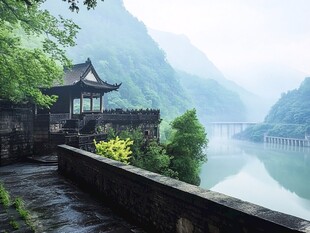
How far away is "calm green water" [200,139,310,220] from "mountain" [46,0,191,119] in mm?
23336

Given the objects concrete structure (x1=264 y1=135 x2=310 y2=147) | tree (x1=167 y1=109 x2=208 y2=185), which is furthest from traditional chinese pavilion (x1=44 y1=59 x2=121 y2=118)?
concrete structure (x1=264 y1=135 x2=310 y2=147)

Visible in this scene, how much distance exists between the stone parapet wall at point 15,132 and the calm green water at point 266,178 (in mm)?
22779

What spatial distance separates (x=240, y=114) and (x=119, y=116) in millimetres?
133986

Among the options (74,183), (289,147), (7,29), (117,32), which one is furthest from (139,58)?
(74,183)

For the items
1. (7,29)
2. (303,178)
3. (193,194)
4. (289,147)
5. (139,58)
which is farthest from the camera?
(139,58)

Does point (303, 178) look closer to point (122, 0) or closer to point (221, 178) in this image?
point (221, 178)

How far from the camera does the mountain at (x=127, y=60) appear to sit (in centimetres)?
7250

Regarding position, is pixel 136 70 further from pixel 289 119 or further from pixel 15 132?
pixel 15 132

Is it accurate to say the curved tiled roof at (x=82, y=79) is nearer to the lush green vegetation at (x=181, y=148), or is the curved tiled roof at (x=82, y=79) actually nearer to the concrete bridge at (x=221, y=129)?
the lush green vegetation at (x=181, y=148)

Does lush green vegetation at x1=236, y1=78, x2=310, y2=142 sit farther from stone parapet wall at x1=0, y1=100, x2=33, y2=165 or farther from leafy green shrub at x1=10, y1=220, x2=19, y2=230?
leafy green shrub at x1=10, y1=220, x2=19, y2=230

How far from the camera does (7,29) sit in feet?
44.2

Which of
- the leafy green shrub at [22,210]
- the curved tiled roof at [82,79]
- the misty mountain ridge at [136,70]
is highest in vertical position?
the misty mountain ridge at [136,70]

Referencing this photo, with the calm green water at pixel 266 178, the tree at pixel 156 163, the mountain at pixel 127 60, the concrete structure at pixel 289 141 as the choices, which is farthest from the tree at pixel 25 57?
the concrete structure at pixel 289 141

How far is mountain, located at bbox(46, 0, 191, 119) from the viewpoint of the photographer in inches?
2854
